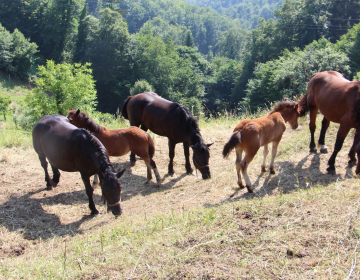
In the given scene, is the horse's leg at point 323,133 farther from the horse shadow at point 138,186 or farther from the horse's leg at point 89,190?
the horse's leg at point 89,190

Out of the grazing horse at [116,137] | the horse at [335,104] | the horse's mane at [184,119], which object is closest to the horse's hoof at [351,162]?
the horse at [335,104]

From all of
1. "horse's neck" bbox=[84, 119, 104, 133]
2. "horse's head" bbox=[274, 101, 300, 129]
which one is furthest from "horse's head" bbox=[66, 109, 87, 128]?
"horse's head" bbox=[274, 101, 300, 129]

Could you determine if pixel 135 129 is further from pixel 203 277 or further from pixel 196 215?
pixel 203 277

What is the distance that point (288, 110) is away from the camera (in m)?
7.18

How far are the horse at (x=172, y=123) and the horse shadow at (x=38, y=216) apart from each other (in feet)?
8.47

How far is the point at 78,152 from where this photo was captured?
601 centimetres

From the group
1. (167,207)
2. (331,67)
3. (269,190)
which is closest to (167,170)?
(167,207)

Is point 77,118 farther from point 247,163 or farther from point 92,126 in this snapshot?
point 247,163

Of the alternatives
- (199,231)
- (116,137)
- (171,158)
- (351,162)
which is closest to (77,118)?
(116,137)

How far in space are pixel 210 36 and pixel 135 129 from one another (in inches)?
7232

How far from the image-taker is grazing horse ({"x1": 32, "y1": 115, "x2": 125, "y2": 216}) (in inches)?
218

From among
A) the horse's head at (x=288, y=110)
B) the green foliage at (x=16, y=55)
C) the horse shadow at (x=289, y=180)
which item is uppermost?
the horse's head at (x=288, y=110)

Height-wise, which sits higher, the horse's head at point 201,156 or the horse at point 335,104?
the horse at point 335,104

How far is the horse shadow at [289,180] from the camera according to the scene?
19.0 ft
